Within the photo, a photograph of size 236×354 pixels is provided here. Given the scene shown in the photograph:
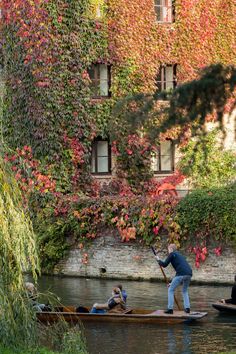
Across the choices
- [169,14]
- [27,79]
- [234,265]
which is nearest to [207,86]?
[234,265]

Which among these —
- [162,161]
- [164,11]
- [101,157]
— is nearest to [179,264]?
[101,157]

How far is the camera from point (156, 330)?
24.1m

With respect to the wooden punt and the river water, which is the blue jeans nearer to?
the wooden punt

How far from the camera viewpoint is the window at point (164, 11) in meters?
41.1

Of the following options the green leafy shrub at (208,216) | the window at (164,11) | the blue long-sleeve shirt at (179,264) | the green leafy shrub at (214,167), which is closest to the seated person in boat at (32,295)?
the blue long-sleeve shirt at (179,264)

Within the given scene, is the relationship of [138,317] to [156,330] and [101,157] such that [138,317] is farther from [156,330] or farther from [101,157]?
[101,157]

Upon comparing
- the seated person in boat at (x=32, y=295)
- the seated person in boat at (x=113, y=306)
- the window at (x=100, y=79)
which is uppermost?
the window at (x=100, y=79)

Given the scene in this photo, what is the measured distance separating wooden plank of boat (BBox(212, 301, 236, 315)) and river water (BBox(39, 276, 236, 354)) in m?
0.18

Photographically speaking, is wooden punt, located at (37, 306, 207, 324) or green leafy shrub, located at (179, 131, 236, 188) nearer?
wooden punt, located at (37, 306, 207, 324)

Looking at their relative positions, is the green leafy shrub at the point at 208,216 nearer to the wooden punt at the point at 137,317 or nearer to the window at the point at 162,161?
the window at the point at 162,161

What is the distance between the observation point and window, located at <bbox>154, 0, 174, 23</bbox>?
41.1m

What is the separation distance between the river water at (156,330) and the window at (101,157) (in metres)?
8.56

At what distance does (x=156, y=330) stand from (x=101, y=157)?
16990 mm

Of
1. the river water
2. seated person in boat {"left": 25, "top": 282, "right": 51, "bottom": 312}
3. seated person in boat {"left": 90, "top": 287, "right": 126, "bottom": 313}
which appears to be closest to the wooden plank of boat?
the river water
